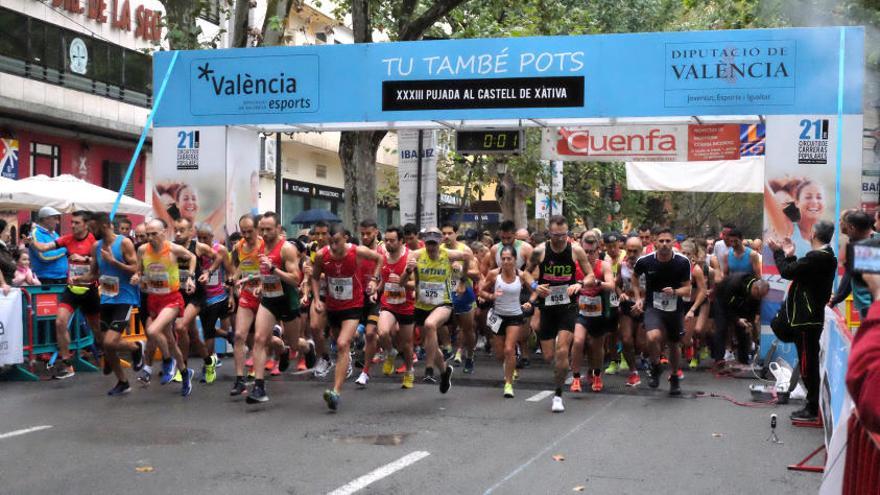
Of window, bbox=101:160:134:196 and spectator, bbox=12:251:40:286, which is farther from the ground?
window, bbox=101:160:134:196

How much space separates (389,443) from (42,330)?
629cm

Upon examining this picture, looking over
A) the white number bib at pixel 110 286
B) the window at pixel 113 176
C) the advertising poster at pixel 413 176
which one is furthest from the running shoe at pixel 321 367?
the window at pixel 113 176

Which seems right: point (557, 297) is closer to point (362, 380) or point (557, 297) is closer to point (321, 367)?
point (362, 380)

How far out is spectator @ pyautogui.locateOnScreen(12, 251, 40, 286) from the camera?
13.8 meters

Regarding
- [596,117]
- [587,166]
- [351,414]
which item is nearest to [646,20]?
[587,166]

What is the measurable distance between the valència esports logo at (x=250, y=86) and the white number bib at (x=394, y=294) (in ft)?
12.8

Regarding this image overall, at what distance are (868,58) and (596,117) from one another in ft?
20.3

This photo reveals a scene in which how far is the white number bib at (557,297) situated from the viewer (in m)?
11.4

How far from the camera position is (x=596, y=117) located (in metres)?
14.1

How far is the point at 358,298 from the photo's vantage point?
37.0ft

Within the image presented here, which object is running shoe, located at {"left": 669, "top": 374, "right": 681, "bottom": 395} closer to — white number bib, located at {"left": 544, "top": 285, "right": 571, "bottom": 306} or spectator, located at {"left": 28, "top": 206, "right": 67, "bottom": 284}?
white number bib, located at {"left": 544, "top": 285, "right": 571, "bottom": 306}

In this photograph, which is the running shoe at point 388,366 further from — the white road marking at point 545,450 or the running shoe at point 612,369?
the white road marking at point 545,450

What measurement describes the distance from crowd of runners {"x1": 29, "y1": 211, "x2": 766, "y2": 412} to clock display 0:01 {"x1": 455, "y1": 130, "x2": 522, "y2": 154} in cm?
190

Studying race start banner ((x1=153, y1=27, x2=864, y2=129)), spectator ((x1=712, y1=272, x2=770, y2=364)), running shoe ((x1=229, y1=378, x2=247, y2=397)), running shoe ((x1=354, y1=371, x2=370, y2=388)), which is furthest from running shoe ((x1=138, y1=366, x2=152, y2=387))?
spectator ((x1=712, y1=272, x2=770, y2=364))
